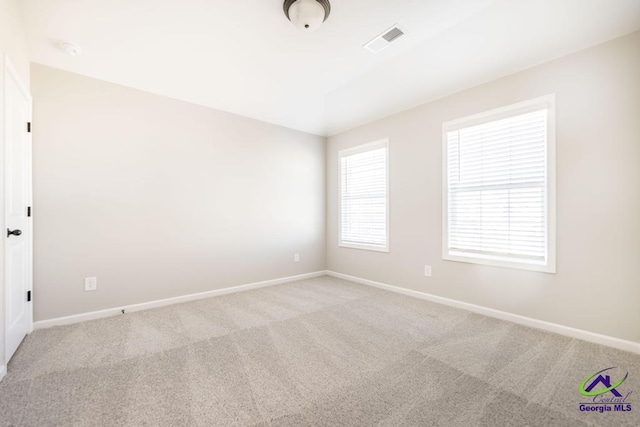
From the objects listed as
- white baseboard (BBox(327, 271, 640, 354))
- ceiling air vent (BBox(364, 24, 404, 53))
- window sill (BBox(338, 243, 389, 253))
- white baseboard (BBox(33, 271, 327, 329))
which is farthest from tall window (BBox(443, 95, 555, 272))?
white baseboard (BBox(33, 271, 327, 329))

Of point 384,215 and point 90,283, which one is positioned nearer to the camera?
point 90,283

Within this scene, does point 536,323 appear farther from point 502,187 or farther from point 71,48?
point 71,48

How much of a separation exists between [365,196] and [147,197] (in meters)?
2.98

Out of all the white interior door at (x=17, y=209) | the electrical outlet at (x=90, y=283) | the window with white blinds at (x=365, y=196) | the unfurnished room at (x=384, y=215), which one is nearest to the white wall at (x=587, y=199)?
the unfurnished room at (x=384, y=215)

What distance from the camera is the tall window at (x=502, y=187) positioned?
2564 mm

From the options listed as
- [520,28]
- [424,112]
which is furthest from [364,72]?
[520,28]

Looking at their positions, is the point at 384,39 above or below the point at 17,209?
above

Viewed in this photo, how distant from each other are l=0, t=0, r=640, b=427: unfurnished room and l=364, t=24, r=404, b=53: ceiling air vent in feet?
0.07

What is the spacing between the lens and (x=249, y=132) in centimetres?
396

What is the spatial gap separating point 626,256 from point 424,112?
93.8 inches

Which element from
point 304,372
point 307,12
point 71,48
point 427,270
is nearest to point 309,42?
point 307,12

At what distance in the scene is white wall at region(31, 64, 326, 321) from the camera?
262 centimetres

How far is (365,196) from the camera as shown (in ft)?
14.1

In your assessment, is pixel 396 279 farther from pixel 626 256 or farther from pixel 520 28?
pixel 520 28
